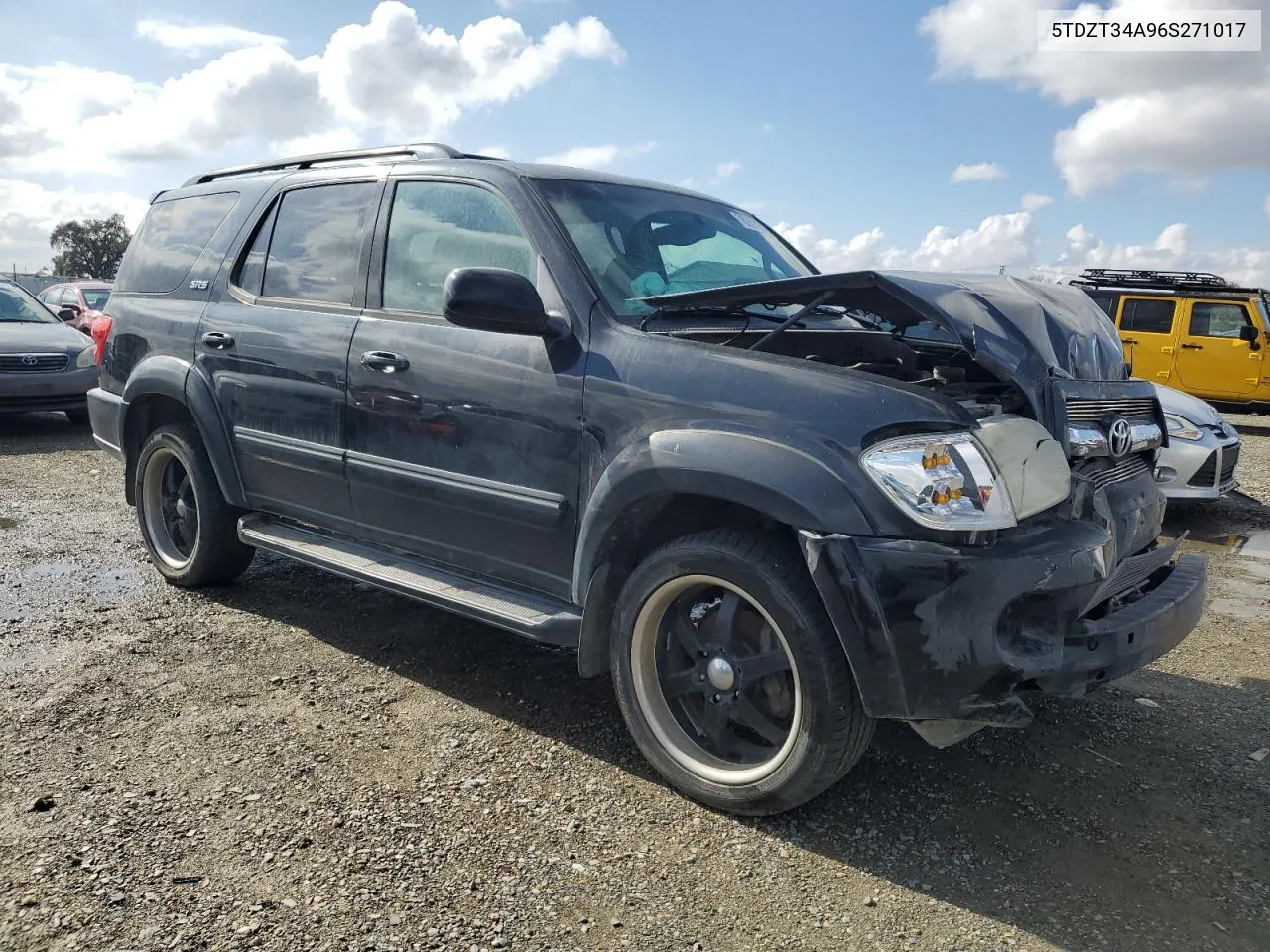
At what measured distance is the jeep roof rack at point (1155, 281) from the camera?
44.4 ft

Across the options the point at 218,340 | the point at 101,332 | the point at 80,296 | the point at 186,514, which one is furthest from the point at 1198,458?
the point at 80,296

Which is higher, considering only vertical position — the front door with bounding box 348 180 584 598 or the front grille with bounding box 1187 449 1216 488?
the front door with bounding box 348 180 584 598

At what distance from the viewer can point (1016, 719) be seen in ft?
8.54

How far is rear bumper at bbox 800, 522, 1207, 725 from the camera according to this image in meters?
2.46


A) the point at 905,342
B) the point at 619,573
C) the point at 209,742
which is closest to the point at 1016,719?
the point at 619,573

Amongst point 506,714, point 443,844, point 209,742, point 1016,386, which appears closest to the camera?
point 443,844

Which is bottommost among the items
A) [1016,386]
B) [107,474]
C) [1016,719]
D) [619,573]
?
[107,474]

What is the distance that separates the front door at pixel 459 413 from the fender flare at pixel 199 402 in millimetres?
928

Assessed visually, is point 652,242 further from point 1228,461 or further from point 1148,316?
point 1148,316

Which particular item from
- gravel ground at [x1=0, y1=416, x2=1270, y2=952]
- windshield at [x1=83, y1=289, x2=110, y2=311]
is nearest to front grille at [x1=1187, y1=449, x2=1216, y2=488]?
gravel ground at [x1=0, y1=416, x2=1270, y2=952]

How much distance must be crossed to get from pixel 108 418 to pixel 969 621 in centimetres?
447

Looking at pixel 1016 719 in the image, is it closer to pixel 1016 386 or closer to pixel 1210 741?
pixel 1016 386

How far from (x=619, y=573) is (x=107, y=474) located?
6.52 m

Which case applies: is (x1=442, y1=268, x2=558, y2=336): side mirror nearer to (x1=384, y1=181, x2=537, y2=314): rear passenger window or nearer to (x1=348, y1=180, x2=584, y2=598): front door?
(x1=348, y1=180, x2=584, y2=598): front door
